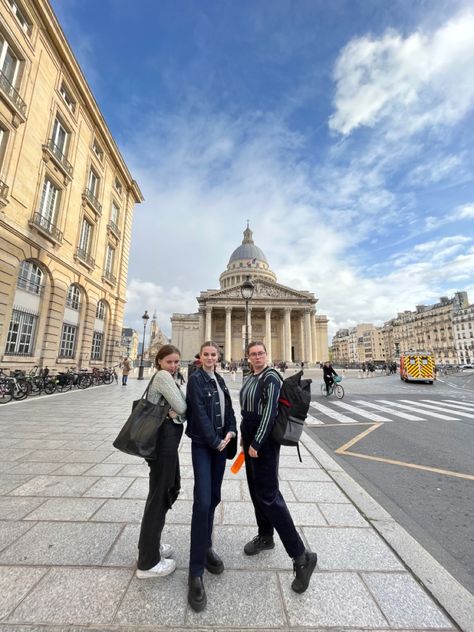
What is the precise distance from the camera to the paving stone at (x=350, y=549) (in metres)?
2.45

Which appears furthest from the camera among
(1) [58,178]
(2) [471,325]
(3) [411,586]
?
(2) [471,325]

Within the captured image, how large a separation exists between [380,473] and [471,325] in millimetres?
95357

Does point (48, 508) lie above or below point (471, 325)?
below

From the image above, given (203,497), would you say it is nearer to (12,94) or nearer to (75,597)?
(75,597)

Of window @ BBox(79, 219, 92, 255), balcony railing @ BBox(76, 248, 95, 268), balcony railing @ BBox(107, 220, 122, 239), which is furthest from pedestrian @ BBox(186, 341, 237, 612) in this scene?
balcony railing @ BBox(107, 220, 122, 239)

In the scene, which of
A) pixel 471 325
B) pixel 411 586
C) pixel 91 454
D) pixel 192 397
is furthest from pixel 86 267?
pixel 471 325

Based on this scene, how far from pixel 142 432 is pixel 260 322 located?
60.7 m

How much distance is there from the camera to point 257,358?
2.82m

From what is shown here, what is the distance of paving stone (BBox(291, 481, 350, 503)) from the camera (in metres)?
3.73

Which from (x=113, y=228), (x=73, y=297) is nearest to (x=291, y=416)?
(x=73, y=297)

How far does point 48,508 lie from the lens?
331cm

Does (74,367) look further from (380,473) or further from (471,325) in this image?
(471,325)

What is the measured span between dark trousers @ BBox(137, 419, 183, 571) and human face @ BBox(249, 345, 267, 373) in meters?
0.93

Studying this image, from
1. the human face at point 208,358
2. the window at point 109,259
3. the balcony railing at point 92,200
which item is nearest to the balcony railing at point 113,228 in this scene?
the window at point 109,259
